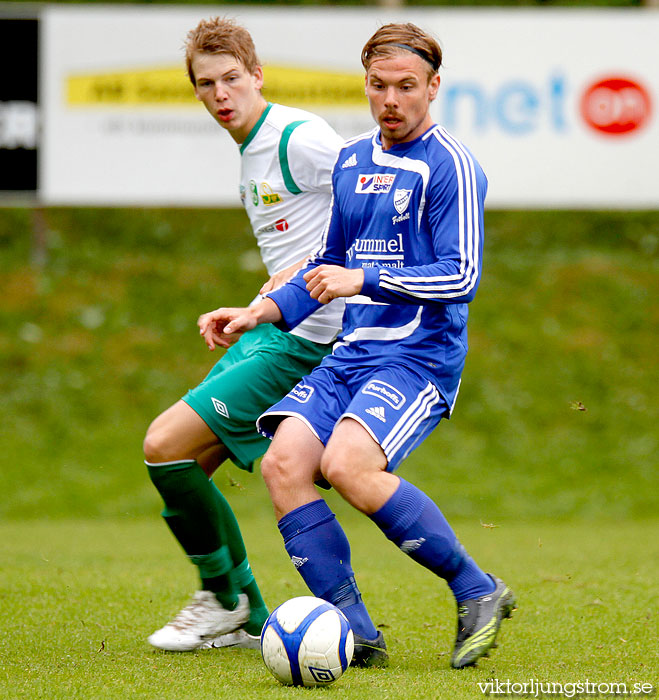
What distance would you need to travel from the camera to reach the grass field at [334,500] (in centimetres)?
429

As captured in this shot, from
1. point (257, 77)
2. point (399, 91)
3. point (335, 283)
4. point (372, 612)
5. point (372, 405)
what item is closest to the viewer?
point (335, 283)

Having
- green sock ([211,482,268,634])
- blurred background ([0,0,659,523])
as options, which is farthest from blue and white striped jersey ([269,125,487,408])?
blurred background ([0,0,659,523])

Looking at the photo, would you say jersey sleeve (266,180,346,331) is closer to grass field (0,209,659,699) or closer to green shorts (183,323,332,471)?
green shorts (183,323,332,471)

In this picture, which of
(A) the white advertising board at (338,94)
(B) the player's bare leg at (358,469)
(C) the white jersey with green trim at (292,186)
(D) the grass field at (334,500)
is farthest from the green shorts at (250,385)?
(A) the white advertising board at (338,94)

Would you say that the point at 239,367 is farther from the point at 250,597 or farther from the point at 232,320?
the point at 250,597

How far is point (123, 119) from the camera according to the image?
1232 centimetres

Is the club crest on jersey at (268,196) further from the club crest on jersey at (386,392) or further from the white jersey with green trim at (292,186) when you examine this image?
the club crest on jersey at (386,392)

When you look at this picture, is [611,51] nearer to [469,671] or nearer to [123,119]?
[123,119]

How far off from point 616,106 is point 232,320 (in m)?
9.45

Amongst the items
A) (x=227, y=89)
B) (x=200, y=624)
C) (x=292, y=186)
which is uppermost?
(x=227, y=89)

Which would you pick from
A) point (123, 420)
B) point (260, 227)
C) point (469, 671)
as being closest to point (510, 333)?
point (123, 420)

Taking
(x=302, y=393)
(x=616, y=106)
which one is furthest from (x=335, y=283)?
(x=616, y=106)

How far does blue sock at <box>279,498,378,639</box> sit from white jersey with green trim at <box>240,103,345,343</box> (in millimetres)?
962

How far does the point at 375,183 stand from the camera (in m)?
4.21
